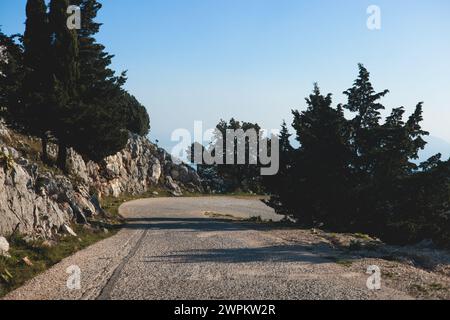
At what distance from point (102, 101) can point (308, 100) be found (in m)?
16.1

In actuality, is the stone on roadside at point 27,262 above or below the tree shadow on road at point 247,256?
above

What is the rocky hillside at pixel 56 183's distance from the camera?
1858 cm

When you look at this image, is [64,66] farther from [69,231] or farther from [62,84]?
[69,231]

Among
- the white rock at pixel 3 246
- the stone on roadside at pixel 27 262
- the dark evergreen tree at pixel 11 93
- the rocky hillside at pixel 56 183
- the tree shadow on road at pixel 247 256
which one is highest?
the dark evergreen tree at pixel 11 93

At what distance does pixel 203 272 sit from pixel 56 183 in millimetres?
14118

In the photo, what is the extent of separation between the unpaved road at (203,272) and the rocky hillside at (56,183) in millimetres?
2901

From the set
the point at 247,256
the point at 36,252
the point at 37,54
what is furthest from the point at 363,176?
the point at 37,54

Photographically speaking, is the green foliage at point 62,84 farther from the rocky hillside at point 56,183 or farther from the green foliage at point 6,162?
the green foliage at point 6,162

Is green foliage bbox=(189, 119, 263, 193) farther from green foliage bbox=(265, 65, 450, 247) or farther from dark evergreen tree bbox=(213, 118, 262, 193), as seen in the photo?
green foliage bbox=(265, 65, 450, 247)

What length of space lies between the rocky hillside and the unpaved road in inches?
114

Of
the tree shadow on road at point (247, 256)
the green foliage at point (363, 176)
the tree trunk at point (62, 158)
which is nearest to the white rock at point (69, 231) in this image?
the tree shadow on road at point (247, 256)

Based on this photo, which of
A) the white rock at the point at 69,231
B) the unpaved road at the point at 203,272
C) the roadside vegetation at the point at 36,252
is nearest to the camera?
the unpaved road at the point at 203,272

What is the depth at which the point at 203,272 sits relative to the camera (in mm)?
14211
